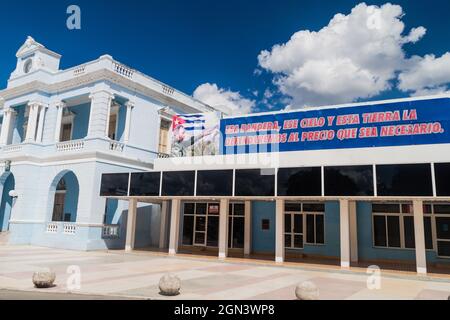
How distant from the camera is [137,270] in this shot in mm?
14289

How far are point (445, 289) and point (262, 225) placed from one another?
12235mm

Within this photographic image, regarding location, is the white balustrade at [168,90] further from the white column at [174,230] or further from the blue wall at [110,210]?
the white column at [174,230]

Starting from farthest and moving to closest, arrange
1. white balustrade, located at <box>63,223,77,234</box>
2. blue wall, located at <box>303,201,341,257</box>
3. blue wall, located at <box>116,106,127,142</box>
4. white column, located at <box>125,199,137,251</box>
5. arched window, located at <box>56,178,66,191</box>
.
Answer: arched window, located at <box>56,178,66,191</box> → blue wall, located at <box>116,106,127,142</box> → white balustrade, located at <box>63,223,77,234</box> → white column, located at <box>125,199,137,251</box> → blue wall, located at <box>303,201,341,257</box>

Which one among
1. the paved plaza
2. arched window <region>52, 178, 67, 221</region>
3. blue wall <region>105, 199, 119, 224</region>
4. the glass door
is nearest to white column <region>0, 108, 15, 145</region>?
arched window <region>52, 178, 67, 221</region>

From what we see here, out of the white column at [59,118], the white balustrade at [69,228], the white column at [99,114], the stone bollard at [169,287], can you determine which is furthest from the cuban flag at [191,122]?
the stone bollard at [169,287]

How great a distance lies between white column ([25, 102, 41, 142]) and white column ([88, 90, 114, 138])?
498 centimetres

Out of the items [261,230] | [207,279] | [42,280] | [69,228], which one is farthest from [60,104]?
[207,279]

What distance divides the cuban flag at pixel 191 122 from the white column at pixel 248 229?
17.9 feet

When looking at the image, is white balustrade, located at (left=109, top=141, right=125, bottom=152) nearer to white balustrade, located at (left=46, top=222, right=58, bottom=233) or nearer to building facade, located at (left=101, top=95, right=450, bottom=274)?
building facade, located at (left=101, top=95, right=450, bottom=274)

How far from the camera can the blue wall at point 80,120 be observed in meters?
26.5

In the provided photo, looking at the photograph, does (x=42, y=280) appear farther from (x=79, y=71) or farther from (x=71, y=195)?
(x=79, y=71)

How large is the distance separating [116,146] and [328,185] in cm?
Result: 1399

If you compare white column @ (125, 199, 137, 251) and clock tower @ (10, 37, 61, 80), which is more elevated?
clock tower @ (10, 37, 61, 80)

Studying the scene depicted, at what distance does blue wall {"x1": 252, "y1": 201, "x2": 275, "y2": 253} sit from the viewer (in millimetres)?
23062
